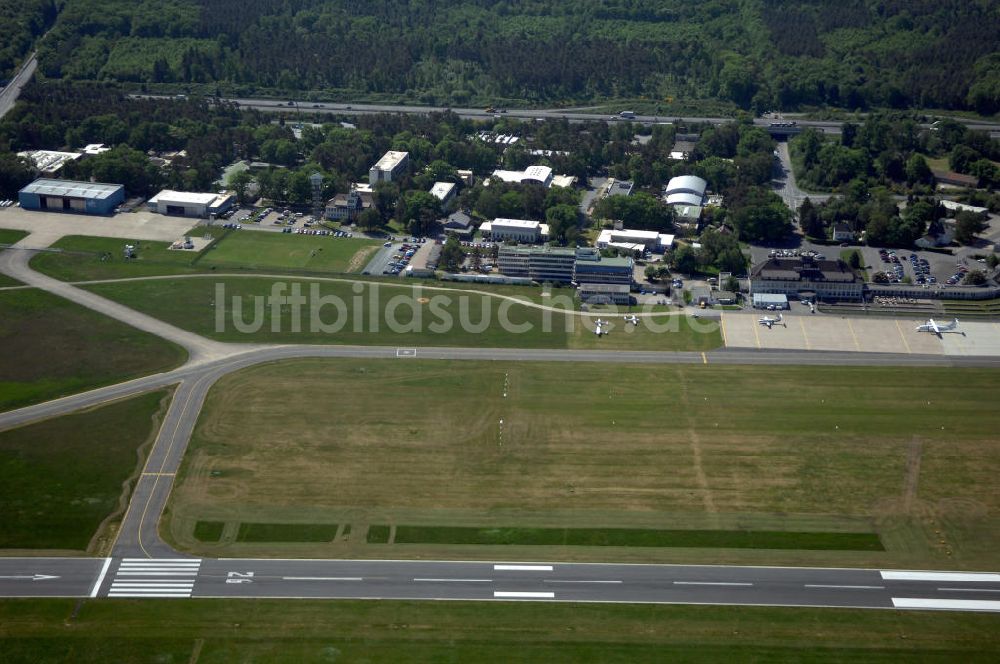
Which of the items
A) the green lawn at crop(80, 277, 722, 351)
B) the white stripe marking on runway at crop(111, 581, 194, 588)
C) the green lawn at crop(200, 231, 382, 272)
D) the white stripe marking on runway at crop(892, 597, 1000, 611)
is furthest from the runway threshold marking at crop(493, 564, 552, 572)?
the green lawn at crop(200, 231, 382, 272)

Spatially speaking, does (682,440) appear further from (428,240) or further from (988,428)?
(428,240)

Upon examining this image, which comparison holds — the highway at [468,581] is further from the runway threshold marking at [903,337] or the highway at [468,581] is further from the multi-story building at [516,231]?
the multi-story building at [516,231]

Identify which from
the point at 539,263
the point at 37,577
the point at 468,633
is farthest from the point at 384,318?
the point at 468,633

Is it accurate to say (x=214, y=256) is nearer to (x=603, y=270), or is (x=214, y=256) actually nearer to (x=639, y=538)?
(x=603, y=270)

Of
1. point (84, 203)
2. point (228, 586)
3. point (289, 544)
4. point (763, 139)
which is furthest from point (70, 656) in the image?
point (763, 139)

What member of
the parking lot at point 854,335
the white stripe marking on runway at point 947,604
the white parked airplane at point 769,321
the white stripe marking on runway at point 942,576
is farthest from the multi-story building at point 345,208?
the white stripe marking on runway at point 947,604

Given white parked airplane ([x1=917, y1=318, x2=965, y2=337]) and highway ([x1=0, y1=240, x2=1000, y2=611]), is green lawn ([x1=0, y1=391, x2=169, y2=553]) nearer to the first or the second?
highway ([x1=0, y1=240, x2=1000, y2=611])
